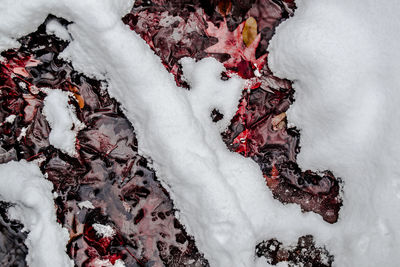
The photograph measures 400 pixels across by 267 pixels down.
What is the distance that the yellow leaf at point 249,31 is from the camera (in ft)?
4.72

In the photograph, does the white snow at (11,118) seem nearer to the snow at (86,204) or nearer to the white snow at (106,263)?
the snow at (86,204)

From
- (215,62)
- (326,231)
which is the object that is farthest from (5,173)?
(326,231)

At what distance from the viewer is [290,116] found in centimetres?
143

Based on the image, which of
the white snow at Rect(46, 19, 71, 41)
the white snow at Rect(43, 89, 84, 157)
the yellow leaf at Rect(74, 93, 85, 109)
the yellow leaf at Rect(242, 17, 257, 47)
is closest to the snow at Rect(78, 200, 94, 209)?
the white snow at Rect(43, 89, 84, 157)

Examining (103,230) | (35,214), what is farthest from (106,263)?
(35,214)

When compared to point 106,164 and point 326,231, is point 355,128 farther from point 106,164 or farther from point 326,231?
point 106,164

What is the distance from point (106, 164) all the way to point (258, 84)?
90cm

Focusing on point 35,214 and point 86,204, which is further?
point 86,204

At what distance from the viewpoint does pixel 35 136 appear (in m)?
1.41

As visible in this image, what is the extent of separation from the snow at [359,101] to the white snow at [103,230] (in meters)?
1.12

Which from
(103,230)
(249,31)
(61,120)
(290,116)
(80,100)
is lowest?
(103,230)

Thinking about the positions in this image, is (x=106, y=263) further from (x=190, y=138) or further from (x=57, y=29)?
(x=57, y=29)

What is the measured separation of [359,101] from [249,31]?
2.07ft

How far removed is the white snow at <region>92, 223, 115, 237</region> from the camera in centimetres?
141
